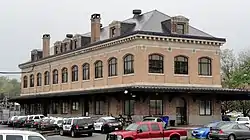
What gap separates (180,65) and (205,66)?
12.1 ft

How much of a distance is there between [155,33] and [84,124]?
16477mm

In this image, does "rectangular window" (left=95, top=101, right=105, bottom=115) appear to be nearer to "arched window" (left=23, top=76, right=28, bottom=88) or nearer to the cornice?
the cornice

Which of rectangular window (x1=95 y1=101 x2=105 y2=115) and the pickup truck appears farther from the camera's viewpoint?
rectangular window (x1=95 y1=101 x2=105 y2=115)

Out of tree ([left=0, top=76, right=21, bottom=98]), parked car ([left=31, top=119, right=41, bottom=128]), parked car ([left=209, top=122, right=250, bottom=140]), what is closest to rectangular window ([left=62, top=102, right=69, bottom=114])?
parked car ([left=31, top=119, right=41, bottom=128])

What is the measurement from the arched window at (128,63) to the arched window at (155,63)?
1936 millimetres

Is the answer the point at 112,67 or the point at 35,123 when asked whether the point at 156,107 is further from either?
the point at 35,123

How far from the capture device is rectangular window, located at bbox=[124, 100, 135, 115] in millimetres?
52438

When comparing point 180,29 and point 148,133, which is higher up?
point 180,29

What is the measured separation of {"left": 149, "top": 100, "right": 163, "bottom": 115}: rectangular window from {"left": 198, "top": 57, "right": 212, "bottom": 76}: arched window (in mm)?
6944

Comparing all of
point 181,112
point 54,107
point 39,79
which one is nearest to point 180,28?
point 181,112

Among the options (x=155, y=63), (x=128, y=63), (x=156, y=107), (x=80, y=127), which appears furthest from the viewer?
(x=128, y=63)

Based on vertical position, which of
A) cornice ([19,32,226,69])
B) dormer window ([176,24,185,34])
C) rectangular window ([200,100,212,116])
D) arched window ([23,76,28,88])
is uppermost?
dormer window ([176,24,185,34])

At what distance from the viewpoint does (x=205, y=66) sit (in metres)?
56.6

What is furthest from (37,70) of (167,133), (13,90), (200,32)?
(13,90)
